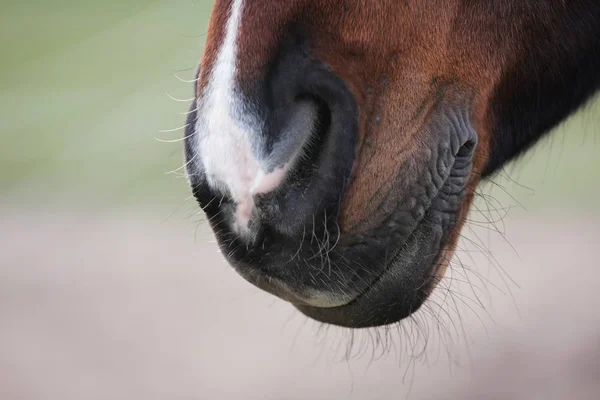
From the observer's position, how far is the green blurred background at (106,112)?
5.99m

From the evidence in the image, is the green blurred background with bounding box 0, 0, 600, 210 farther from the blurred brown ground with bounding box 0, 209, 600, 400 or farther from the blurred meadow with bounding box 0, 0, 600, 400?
the blurred brown ground with bounding box 0, 209, 600, 400

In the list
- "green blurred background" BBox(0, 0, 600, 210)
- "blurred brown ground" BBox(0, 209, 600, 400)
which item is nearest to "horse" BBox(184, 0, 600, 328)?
"blurred brown ground" BBox(0, 209, 600, 400)

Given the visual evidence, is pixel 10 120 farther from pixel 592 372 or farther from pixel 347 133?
pixel 347 133

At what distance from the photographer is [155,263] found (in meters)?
4.72

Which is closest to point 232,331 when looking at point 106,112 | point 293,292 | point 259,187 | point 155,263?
point 155,263

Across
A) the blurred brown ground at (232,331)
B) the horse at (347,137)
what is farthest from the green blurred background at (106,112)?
the horse at (347,137)

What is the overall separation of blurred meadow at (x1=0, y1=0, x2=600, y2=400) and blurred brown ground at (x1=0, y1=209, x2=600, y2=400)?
11 millimetres

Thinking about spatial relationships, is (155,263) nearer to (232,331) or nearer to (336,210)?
(232,331)

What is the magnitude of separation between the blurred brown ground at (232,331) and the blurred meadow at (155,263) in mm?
11

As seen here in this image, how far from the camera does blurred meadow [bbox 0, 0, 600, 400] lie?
324 cm

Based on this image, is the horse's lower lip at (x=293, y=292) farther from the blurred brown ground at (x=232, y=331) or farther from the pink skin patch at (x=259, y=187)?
the blurred brown ground at (x=232, y=331)

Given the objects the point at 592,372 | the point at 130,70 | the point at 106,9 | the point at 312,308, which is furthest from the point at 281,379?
the point at 106,9

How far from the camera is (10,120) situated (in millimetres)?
7270

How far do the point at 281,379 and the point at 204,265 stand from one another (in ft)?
4.95
